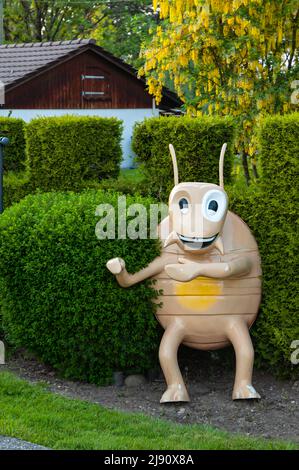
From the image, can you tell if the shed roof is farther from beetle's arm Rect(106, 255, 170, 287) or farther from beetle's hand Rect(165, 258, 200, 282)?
beetle's hand Rect(165, 258, 200, 282)

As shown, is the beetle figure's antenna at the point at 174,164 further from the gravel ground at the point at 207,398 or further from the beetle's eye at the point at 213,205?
the gravel ground at the point at 207,398

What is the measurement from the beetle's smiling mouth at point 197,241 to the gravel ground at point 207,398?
1.17 metres

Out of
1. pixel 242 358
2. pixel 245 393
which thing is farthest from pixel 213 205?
pixel 245 393

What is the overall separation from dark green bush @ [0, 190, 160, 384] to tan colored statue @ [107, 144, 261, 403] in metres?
0.17

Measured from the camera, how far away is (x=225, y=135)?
764cm

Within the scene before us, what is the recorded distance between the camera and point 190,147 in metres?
7.61

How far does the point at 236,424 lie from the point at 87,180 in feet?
12.3

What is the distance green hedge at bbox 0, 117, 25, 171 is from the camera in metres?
11.2

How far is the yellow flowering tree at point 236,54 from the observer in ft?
31.7

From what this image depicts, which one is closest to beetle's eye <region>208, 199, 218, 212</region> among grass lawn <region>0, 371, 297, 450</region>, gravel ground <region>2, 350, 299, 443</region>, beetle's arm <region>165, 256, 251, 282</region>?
beetle's arm <region>165, 256, 251, 282</region>

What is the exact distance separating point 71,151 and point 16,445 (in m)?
4.27

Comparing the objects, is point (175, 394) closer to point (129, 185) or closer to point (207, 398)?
point (207, 398)
